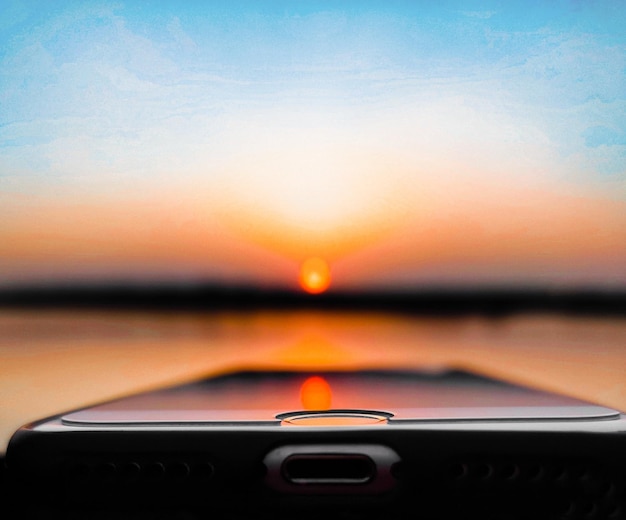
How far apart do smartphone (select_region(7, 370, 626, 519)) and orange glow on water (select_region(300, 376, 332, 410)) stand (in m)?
0.11

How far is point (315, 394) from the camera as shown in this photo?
0.73m

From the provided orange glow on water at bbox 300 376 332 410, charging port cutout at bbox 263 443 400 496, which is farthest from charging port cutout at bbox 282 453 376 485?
orange glow on water at bbox 300 376 332 410

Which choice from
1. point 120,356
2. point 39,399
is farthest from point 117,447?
point 120,356

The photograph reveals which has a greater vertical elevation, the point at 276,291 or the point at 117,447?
the point at 276,291

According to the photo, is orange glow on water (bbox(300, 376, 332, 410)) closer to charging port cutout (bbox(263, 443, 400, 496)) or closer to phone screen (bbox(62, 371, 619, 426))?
phone screen (bbox(62, 371, 619, 426))

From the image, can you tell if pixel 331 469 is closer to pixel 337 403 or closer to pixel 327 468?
pixel 327 468

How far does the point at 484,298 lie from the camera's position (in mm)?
1823

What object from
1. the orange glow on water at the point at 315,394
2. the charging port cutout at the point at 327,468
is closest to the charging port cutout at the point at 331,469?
the charging port cutout at the point at 327,468

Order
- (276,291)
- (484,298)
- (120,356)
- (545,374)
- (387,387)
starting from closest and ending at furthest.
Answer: (387,387) → (545,374) → (120,356) → (484,298) → (276,291)

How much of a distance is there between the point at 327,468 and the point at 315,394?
0.77 feet

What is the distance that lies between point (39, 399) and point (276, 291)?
95cm

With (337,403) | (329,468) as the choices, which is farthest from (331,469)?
(337,403)

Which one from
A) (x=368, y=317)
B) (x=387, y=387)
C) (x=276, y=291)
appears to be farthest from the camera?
(x=368, y=317)

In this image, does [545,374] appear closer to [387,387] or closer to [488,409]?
[387,387]
